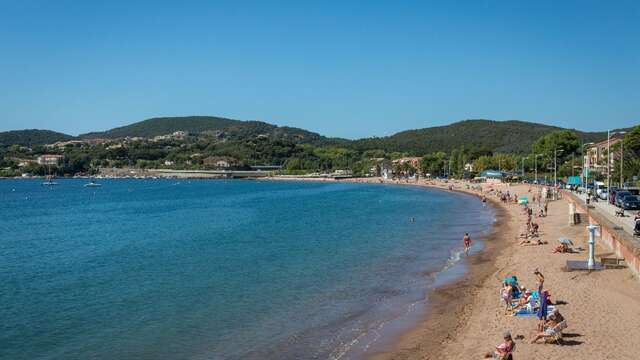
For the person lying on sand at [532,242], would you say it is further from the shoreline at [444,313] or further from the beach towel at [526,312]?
the beach towel at [526,312]

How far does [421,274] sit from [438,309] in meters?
6.30

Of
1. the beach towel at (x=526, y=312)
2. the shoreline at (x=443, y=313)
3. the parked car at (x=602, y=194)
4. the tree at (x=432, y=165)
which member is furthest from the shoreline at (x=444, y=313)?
the tree at (x=432, y=165)

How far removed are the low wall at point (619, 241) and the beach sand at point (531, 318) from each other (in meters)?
0.50

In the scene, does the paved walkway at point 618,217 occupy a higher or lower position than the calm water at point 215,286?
higher

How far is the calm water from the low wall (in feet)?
23.2

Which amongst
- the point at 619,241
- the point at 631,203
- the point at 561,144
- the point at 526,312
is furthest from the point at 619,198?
the point at 561,144

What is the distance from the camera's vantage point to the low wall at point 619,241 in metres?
20.8

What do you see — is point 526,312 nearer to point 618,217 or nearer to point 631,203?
point 618,217

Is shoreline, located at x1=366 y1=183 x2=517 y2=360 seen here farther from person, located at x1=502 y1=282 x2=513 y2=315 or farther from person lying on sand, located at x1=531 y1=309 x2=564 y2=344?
person lying on sand, located at x1=531 y1=309 x2=564 y2=344

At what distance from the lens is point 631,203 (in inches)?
1383

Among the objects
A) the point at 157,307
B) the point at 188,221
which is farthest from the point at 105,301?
the point at 188,221

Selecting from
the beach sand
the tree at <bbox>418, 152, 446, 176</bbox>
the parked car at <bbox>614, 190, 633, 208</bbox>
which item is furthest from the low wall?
the tree at <bbox>418, 152, 446, 176</bbox>

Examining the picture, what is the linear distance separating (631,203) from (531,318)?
21.3m

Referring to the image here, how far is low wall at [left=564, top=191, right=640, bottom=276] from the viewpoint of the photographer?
20834 mm
